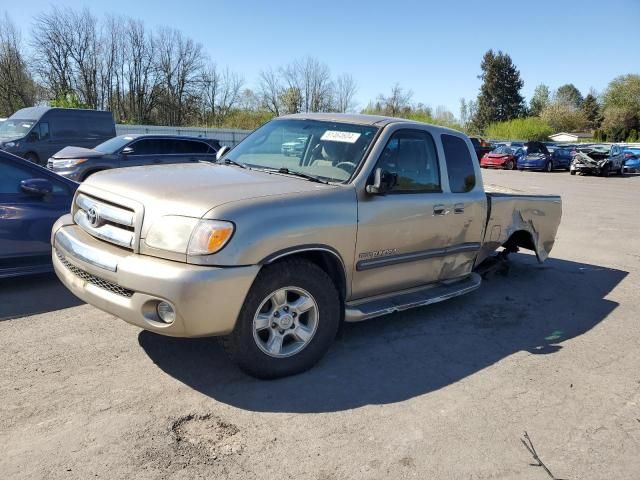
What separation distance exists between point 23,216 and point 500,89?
80290 mm

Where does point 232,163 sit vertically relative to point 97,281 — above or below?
above

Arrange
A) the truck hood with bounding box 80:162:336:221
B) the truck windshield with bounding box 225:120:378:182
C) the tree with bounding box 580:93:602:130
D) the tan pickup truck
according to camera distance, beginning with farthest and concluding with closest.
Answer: the tree with bounding box 580:93:602:130
the truck windshield with bounding box 225:120:378:182
the truck hood with bounding box 80:162:336:221
the tan pickup truck

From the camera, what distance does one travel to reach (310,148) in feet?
14.6

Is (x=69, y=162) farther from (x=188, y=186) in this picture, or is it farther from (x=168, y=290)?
(x=168, y=290)

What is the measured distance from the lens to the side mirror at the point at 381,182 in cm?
393

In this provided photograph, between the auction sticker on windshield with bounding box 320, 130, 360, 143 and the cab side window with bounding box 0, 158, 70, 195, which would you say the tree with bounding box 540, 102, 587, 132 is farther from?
the cab side window with bounding box 0, 158, 70, 195

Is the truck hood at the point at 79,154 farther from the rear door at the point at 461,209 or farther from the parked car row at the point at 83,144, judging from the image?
the rear door at the point at 461,209

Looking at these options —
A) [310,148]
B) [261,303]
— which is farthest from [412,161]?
[261,303]

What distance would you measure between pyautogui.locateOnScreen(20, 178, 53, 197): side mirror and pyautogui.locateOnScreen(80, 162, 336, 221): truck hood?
168 centimetres

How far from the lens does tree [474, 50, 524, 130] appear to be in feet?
251

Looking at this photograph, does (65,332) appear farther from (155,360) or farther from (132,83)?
(132,83)

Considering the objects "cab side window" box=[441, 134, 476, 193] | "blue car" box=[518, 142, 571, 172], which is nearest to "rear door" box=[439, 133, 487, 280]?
"cab side window" box=[441, 134, 476, 193]

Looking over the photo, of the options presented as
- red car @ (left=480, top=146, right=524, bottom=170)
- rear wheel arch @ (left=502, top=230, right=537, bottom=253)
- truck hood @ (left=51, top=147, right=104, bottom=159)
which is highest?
truck hood @ (left=51, top=147, right=104, bottom=159)

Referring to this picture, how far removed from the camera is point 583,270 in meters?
7.39
